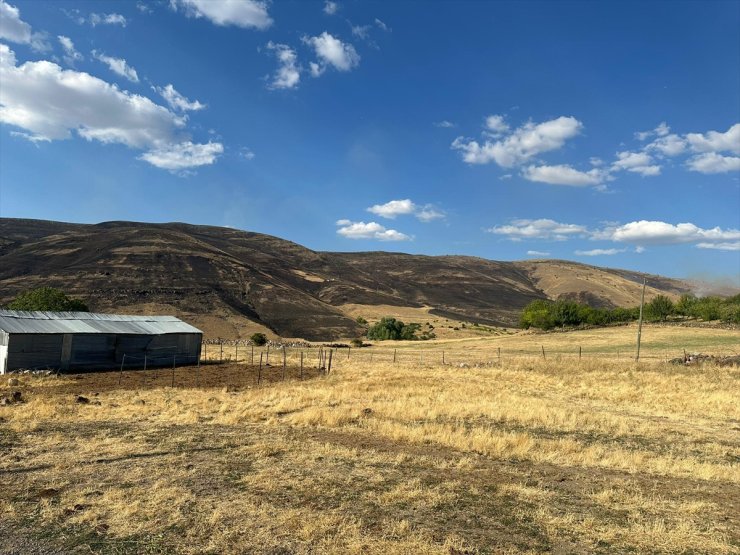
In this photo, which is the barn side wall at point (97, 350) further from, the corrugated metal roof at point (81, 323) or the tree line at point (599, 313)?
the tree line at point (599, 313)

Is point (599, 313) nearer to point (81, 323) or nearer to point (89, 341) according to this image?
point (89, 341)

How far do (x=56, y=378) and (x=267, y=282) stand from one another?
110294mm

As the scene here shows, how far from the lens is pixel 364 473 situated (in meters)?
12.5

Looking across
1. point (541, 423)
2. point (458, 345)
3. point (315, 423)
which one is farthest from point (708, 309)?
point (315, 423)

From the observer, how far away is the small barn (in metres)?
35.6

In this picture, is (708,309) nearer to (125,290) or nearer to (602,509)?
(602,509)

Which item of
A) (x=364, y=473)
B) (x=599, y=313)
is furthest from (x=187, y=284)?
(x=364, y=473)

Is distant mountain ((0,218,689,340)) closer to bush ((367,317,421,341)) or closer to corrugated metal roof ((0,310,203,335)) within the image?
bush ((367,317,421,341))

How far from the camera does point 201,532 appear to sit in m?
8.58

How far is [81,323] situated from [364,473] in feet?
124

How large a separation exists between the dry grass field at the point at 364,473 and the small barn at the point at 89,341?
1051 cm

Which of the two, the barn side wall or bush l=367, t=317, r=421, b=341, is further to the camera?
bush l=367, t=317, r=421, b=341

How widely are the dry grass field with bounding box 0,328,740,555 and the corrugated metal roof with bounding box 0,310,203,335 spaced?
12.1m

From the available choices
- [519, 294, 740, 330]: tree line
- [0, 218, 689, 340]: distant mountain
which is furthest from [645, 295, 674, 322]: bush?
[0, 218, 689, 340]: distant mountain
